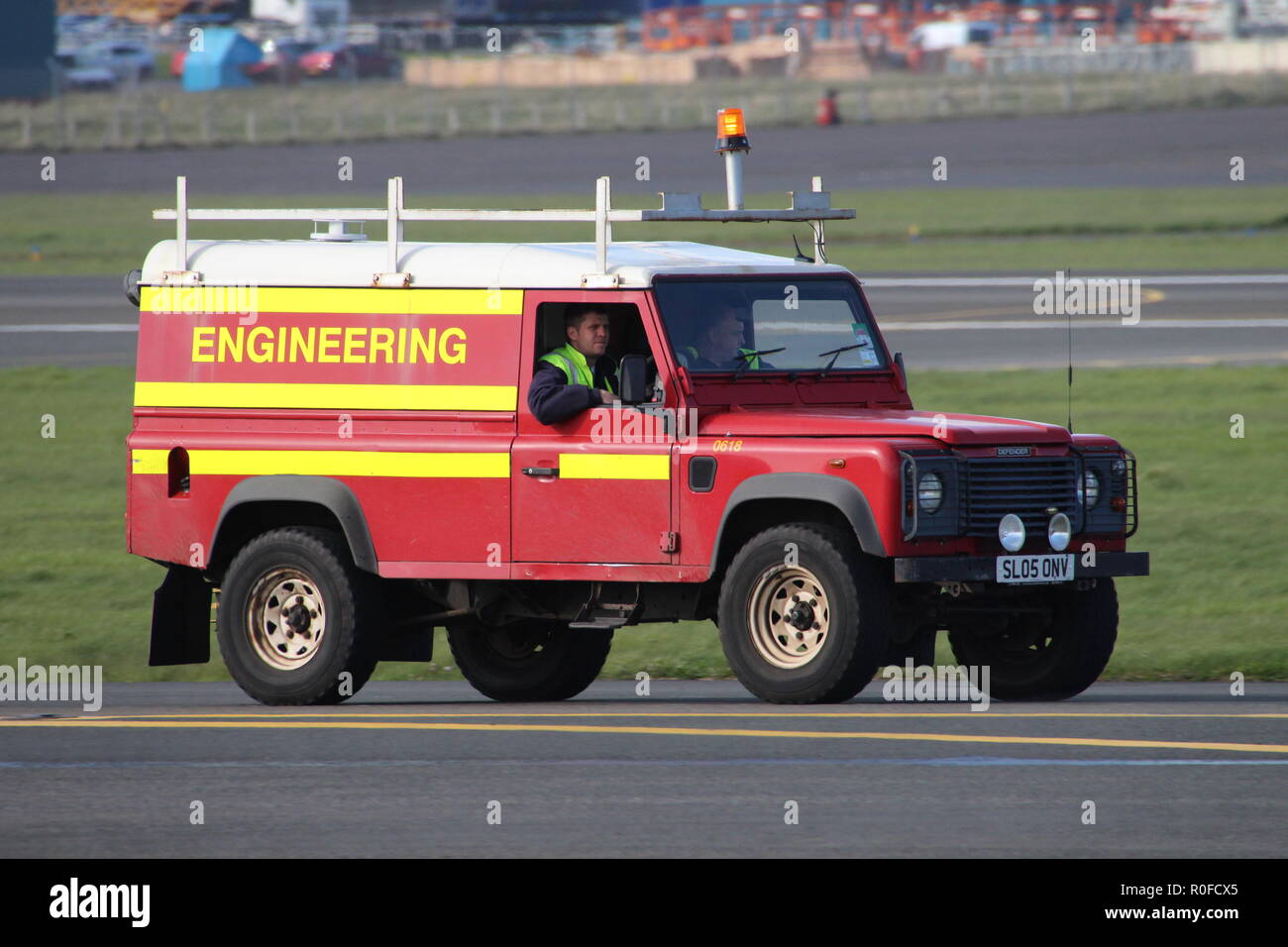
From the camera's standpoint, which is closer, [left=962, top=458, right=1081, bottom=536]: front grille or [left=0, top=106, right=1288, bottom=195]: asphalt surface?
[left=962, top=458, right=1081, bottom=536]: front grille

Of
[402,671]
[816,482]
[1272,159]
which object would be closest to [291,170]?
[1272,159]

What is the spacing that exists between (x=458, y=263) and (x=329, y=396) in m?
0.97

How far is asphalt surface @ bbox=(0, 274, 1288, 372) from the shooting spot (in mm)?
30328

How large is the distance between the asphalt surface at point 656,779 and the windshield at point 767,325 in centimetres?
177

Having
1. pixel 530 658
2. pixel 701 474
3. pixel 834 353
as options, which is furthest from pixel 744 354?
pixel 530 658

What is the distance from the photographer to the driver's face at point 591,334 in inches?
523

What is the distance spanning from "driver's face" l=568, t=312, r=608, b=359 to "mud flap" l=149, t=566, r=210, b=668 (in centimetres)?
266

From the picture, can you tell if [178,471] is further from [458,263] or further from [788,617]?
[788,617]

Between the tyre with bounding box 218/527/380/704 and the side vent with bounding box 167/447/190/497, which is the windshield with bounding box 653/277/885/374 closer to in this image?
the tyre with bounding box 218/527/380/704

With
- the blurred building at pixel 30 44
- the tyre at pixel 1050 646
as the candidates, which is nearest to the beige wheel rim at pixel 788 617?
the tyre at pixel 1050 646

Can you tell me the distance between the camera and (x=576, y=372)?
1327 centimetres

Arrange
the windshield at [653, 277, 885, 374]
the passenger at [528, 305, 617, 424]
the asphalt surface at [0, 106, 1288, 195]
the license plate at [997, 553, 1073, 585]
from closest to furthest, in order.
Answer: the license plate at [997, 553, 1073, 585] → the passenger at [528, 305, 617, 424] → the windshield at [653, 277, 885, 374] → the asphalt surface at [0, 106, 1288, 195]

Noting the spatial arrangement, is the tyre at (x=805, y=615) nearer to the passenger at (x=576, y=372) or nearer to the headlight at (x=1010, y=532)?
the headlight at (x=1010, y=532)

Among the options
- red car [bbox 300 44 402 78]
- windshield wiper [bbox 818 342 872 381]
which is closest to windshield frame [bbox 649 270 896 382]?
windshield wiper [bbox 818 342 872 381]
